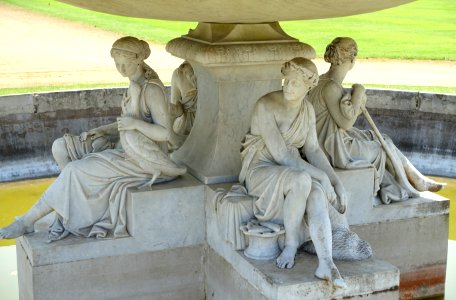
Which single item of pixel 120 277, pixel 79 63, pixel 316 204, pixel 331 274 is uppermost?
pixel 79 63

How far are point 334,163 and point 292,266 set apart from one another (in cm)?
135

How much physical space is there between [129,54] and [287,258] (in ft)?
5.86

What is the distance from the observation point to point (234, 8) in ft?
19.0

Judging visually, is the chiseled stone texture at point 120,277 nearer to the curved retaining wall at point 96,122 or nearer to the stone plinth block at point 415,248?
the stone plinth block at point 415,248

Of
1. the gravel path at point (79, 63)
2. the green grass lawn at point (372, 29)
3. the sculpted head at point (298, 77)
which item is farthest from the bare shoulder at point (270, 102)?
the green grass lawn at point (372, 29)

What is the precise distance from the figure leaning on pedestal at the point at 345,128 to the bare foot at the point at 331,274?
138cm

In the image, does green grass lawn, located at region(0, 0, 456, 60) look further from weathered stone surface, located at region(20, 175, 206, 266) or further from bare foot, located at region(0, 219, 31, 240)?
bare foot, located at region(0, 219, 31, 240)

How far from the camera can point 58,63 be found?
1558 centimetres

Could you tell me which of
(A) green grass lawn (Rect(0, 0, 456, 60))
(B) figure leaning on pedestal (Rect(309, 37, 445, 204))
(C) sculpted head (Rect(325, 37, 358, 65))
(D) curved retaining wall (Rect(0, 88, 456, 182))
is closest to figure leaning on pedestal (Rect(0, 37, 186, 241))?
(B) figure leaning on pedestal (Rect(309, 37, 445, 204))

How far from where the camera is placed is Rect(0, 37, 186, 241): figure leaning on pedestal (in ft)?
21.8

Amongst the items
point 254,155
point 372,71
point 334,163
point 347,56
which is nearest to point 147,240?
point 254,155

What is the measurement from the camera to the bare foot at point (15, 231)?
6.72m

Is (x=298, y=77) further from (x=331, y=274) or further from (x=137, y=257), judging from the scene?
(x=137, y=257)

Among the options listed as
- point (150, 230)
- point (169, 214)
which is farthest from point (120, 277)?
point (169, 214)
